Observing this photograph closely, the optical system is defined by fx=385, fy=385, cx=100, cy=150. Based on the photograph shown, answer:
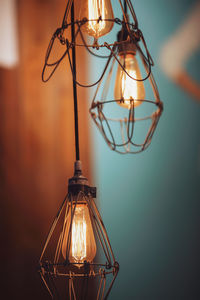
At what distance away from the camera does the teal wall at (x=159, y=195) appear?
Answer: 1.32 metres

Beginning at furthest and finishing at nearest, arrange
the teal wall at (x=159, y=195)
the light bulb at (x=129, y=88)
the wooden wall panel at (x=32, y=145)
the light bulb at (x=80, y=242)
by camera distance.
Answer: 1. the teal wall at (x=159, y=195)
2. the wooden wall panel at (x=32, y=145)
3. the light bulb at (x=129, y=88)
4. the light bulb at (x=80, y=242)

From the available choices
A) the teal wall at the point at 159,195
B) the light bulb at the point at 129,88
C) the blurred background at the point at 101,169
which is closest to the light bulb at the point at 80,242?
the light bulb at the point at 129,88

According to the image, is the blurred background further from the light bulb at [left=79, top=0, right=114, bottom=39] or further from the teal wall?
the light bulb at [left=79, top=0, right=114, bottom=39]

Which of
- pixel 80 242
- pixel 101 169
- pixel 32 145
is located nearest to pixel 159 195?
pixel 101 169

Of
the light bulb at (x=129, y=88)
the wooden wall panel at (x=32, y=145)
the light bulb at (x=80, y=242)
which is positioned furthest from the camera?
the wooden wall panel at (x=32, y=145)

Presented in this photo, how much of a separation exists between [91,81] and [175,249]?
675mm

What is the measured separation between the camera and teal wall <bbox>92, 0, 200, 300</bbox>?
4.33ft

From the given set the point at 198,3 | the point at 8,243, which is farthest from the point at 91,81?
the point at 8,243

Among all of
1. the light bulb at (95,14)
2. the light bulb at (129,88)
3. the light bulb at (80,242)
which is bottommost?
the light bulb at (80,242)

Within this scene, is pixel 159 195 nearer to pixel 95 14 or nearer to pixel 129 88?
pixel 129 88

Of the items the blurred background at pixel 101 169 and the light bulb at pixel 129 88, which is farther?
the blurred background at pixel 101 169

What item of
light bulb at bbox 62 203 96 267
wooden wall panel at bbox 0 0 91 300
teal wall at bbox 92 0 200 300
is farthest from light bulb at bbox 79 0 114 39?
teal wall at bbox 92 0 200 300

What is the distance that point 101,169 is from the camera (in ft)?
4.60

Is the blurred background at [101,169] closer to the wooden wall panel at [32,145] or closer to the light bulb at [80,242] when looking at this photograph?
the wooden wall panel at [32,145]
